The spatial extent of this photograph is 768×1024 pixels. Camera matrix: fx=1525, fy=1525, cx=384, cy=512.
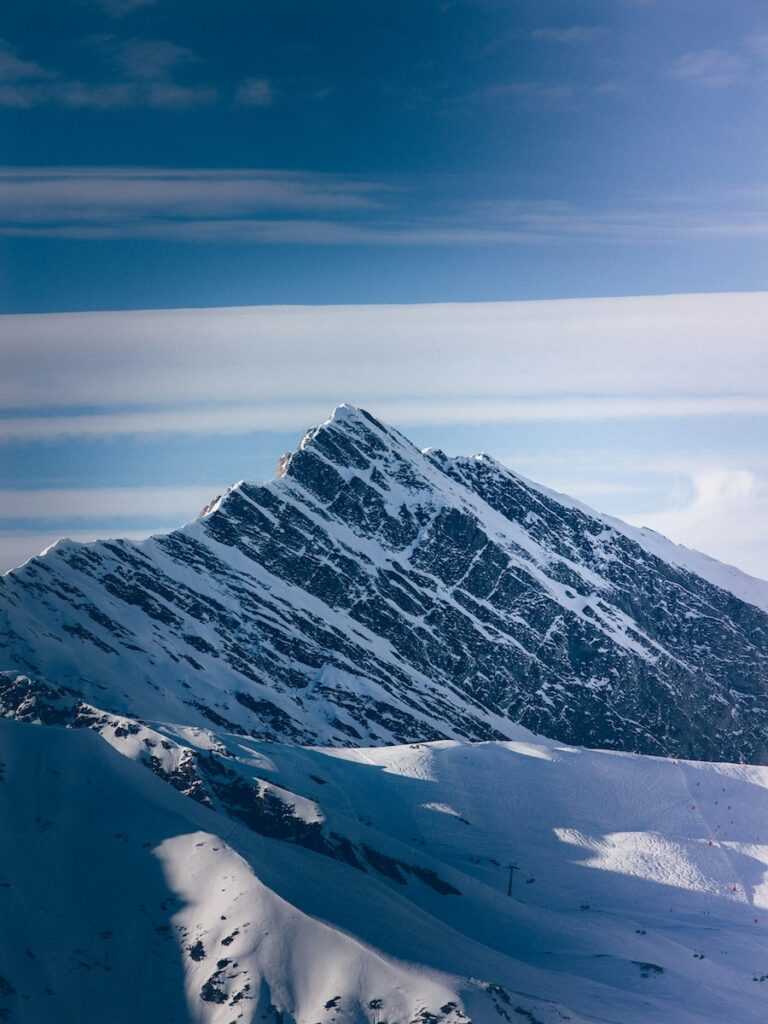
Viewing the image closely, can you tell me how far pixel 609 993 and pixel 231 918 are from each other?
5015cm

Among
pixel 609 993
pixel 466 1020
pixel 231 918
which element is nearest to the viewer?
pixel 466 1020

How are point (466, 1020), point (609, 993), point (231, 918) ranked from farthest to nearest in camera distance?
point (609, 993)
point (231, 918)
point (466, 1020)

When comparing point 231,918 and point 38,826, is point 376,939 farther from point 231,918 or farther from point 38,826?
point 38,826

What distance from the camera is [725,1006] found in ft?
649

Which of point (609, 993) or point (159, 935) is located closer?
point (159, 935)

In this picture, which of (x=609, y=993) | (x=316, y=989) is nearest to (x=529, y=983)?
(x=609, y=993)

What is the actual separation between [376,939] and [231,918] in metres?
17.6

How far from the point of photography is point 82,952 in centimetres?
17750

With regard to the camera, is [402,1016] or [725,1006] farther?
[725,1006]

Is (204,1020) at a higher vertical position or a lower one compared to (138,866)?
lower

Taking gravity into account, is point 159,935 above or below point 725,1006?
above

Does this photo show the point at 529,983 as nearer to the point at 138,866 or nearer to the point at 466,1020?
the point at 466,1020

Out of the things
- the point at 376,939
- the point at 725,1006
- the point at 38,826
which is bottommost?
the point at 725,1006

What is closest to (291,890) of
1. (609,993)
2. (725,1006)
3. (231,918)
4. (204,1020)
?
(231,918)
